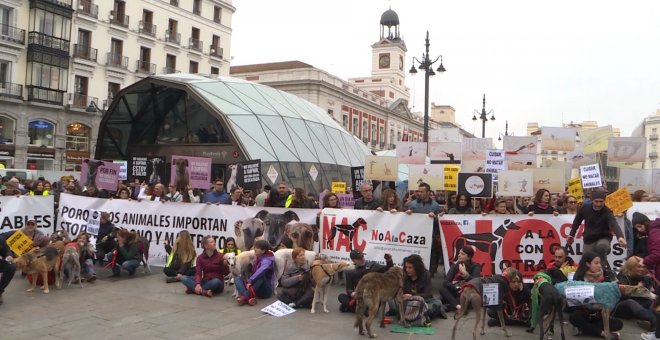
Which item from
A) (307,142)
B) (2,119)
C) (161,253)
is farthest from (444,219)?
(2,119)

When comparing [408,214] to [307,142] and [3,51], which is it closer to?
[307,142]

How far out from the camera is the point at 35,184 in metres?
14.0

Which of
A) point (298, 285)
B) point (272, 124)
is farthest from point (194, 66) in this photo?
point (298, 285)

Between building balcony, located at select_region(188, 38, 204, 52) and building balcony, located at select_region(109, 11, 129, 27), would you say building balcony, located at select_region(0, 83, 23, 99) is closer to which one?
building balcony, located at select_region(109, 11, 129, 27)

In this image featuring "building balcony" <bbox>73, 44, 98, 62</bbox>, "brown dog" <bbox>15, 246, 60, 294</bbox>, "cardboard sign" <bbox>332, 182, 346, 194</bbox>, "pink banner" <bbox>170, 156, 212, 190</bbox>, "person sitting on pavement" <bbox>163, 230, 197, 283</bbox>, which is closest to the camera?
"brown dog" <bbox>15, 246, 60, 294</bbox>

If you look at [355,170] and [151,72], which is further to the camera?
[151,72]

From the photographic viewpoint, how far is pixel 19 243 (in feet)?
28.8

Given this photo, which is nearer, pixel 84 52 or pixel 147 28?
pixel 84 52

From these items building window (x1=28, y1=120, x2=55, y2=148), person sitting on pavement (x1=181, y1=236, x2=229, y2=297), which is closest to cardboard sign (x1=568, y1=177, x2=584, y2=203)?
person sitting on pavement (x1=181, y1=236, x2=229, y2=297)

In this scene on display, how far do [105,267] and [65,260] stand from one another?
1367 mm

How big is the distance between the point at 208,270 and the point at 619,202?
6660 mm

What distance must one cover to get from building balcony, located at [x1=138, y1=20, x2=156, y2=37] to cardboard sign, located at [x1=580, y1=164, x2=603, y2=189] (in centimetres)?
4170

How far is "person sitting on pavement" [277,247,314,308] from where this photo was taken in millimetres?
7973

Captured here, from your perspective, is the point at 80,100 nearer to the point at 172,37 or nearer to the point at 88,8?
the point at 88,8
